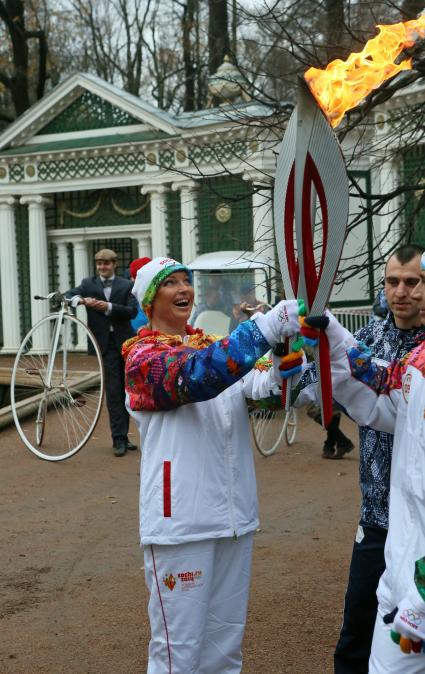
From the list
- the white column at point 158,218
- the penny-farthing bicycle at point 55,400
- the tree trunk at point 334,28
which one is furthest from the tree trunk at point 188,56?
the tree trunk at point 334,28

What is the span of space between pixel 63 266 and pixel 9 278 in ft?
4.16

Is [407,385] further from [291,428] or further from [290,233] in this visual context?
[291,428]

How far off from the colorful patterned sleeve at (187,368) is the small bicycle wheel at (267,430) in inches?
247

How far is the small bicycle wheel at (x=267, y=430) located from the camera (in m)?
9.82

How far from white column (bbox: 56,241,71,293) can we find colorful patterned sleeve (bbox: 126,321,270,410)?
1782 centimetres

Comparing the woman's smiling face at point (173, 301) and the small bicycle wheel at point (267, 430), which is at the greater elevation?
the woman's smiling face at point (173, 301)

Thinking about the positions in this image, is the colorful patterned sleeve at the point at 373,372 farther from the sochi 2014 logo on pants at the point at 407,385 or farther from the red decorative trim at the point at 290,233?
the red decorative trim at the point at 290,233

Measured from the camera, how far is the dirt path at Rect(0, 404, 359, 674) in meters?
4.77

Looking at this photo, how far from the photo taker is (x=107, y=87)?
64.3 ft

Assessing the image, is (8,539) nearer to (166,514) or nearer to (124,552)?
(124,552)

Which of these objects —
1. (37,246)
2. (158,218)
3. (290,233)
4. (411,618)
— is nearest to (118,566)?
(290,233)

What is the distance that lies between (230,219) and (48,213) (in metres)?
5.10

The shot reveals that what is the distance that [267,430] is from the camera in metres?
10.2

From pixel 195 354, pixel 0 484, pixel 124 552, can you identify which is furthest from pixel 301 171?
pixel 0 484
